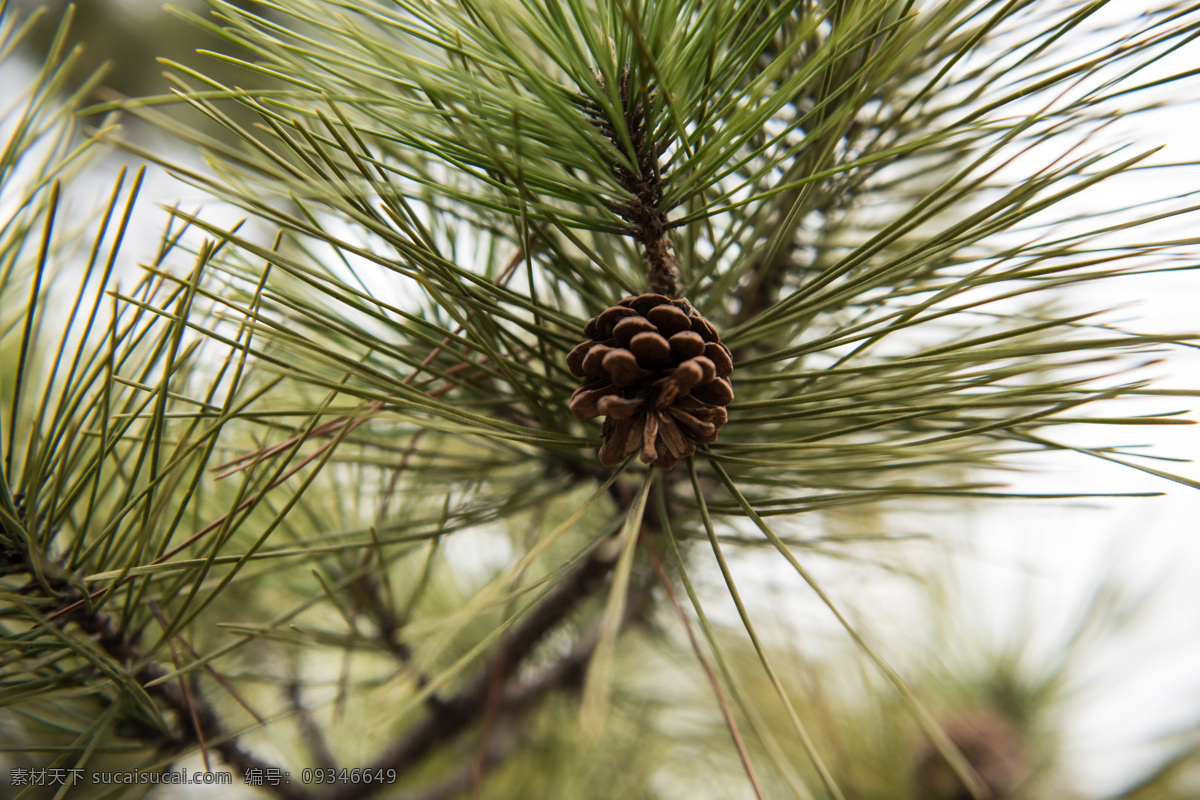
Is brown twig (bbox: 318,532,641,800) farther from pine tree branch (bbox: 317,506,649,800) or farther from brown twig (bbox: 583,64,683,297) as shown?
brown twig (bbox: 583,64,683,297)

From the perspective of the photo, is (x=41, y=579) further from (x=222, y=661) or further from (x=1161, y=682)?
(x=1161, y=682)

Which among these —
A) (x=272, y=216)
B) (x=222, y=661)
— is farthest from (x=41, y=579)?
(x=222, y=661)

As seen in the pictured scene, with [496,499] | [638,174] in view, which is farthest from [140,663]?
[638,174]

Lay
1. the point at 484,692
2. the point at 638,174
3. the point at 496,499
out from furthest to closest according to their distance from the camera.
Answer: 1. the point at 484,692
2. the point at 496,499
3. the point at 638,174

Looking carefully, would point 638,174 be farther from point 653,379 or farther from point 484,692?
point 484,692

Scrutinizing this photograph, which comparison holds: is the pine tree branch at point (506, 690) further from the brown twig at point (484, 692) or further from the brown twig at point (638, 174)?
the brown twig at point (638, 174)

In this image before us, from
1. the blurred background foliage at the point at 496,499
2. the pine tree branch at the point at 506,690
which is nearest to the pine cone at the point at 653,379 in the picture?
the blurred background foliage at the point at 496,499

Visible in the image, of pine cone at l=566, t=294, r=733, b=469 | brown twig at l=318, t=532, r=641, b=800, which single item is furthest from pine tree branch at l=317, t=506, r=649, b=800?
pine cone at l=566, t=294, r=733, b=469

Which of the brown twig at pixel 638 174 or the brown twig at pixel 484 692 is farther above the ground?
the brown twig at pixel 638 174
